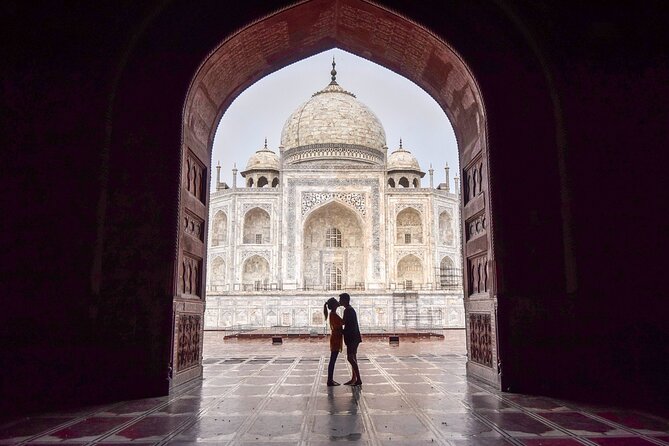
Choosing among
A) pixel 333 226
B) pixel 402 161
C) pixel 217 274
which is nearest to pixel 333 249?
pixel 333 226

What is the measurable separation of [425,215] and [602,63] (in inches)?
849

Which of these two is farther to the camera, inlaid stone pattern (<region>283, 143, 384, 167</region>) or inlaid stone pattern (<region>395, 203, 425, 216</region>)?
inlaid stone pattern (<region>283, 143, 384, 167</region>)

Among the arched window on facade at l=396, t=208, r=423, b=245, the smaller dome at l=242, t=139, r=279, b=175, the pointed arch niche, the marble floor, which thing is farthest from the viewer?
the smaller dome at l=242, t=139, r=279, b=175

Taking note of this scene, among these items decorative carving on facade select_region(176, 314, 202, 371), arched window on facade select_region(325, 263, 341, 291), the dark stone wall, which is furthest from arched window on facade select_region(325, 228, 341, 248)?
the dark stone wall

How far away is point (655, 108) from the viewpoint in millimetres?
4898

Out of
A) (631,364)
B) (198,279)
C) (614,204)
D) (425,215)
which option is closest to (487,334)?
(631,364)

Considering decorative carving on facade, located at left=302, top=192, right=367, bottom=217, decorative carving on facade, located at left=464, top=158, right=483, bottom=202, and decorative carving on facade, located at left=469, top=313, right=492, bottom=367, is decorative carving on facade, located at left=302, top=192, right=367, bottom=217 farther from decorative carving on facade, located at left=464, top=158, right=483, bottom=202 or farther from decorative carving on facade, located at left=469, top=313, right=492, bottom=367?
decorative carving on facade, located at left=469, top=313, right=492, bottom=367

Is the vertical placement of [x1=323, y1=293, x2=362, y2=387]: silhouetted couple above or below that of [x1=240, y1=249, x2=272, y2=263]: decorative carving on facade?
below

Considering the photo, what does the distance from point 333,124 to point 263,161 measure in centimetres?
500

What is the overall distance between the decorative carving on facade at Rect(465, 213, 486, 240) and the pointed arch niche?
6cm

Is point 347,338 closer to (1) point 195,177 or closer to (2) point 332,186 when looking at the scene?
(1) point 195,177

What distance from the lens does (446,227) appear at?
91.1 feet

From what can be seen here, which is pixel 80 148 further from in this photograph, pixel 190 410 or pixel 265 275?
pixel 265 275

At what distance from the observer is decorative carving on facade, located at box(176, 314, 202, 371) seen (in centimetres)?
540
